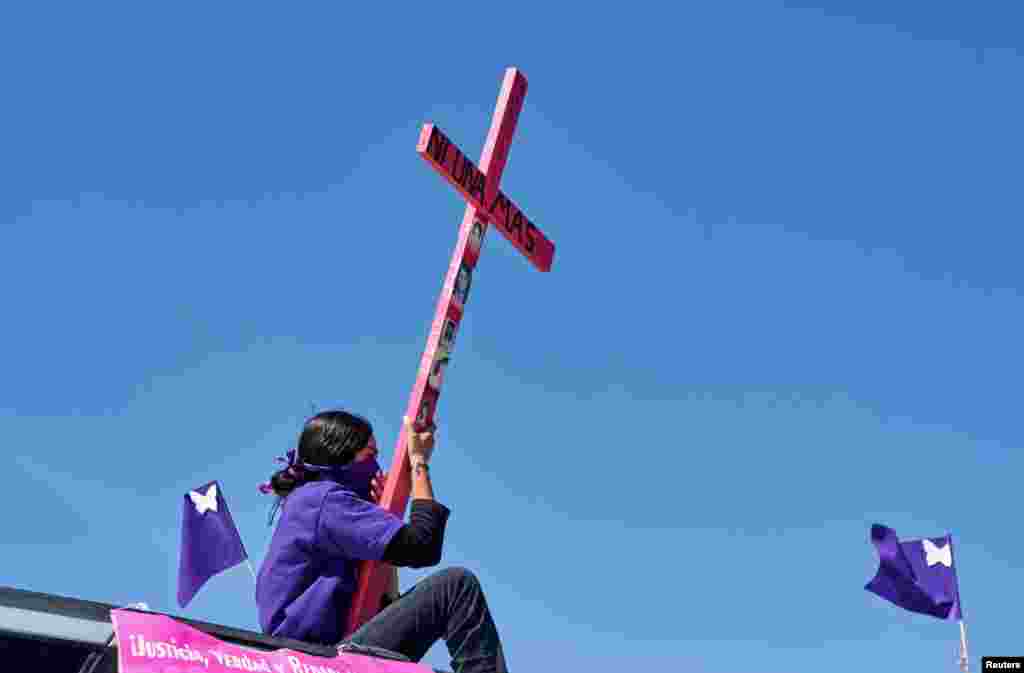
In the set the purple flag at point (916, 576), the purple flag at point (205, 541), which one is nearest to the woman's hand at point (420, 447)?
the purple flag at point (205, 541)

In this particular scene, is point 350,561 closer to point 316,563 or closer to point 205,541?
point 316,563

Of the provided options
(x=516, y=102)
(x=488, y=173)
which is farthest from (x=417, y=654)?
(x=516, y=102)

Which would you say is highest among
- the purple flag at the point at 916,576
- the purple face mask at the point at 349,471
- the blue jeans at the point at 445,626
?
the purple flag at the point at 916,576

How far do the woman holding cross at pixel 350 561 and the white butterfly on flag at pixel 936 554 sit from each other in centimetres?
1228

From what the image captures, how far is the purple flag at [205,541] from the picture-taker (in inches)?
452

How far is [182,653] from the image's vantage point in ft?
13.5

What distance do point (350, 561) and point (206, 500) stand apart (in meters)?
7.13

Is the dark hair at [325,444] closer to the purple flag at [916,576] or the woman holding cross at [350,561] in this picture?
the woman holding cross at [350,561]

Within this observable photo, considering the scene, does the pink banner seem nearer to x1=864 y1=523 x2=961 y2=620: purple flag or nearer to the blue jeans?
the blue jeans

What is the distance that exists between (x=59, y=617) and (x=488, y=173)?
4.68 m

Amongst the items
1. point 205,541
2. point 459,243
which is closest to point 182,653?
point 459,243

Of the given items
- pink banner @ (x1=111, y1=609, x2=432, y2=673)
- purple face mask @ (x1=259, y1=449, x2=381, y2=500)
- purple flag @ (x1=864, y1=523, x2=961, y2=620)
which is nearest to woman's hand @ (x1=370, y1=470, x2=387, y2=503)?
purple face mask @ (x1=259, y1=449, x2=381, y2=500)

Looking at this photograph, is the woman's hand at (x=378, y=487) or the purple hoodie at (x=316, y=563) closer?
the purple hoodie at (x=316, y=563)

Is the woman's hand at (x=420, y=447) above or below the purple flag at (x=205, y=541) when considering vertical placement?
below
